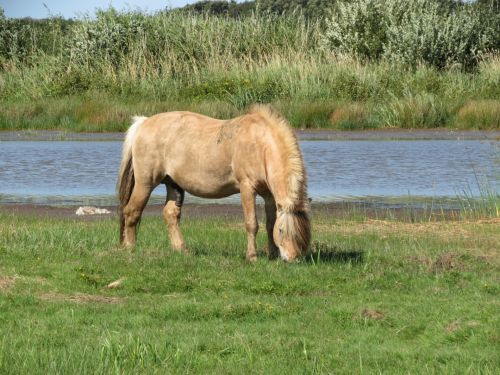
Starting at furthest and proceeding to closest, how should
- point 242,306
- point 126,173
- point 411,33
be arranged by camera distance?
1. point 411,33
2. point 126,173
3. point 242,306

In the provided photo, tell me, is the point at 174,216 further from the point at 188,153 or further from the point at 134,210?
the point at 188,153

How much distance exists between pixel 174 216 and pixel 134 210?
0.62 metres

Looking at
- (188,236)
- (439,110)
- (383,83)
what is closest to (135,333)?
(188,236)

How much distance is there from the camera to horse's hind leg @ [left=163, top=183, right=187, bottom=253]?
12984mm

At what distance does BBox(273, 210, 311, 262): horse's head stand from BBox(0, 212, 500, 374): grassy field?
170 mm

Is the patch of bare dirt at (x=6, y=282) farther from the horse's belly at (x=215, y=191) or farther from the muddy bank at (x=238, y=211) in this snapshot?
the muddy bank at (x=238, y=211)

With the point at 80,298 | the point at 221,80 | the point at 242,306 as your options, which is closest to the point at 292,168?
the point at 242,306

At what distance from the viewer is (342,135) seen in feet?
100

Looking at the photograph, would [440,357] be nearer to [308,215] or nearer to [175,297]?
[175,297]

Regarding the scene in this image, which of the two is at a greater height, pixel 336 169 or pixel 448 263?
pixel 448 263

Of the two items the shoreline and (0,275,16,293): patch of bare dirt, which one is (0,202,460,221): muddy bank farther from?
the shoreline

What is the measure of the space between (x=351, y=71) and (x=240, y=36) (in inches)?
201

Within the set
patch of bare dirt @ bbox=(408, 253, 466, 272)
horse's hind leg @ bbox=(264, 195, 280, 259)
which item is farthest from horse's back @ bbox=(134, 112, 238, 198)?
patch of bare dirt @ bbox=(408, 253, 466, 272)

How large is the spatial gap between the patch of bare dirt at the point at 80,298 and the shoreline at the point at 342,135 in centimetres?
1980
